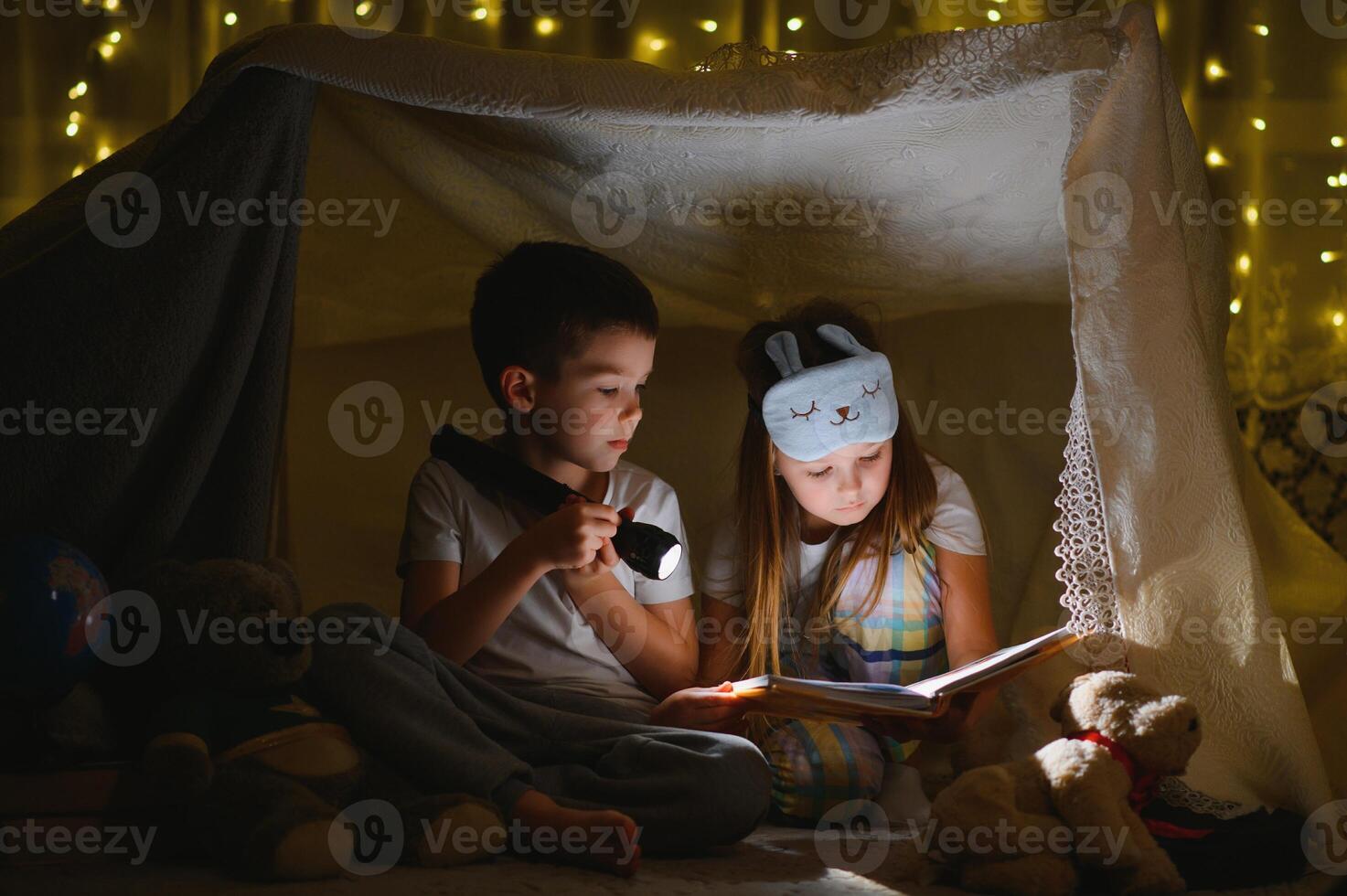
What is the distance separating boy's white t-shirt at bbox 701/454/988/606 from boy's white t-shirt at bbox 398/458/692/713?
63 mm

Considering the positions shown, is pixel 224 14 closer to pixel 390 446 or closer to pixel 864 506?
pixel 390 446

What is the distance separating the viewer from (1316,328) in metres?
2.24

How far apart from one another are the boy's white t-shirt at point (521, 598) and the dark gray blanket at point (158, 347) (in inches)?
7.4

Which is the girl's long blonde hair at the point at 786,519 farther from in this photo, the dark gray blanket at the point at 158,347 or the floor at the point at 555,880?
the dark gray blanket at the point at 158,347

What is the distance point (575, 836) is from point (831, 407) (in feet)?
1.94

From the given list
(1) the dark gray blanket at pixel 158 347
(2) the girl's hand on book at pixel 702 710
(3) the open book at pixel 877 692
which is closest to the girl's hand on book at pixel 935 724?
(3) the open book at pixel 877 692

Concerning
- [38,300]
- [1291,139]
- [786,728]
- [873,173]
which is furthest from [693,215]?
[1291,139]

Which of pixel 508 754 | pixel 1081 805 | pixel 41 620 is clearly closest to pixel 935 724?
pixel 1081 805

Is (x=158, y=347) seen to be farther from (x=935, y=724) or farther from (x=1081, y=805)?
A: (x=1081, y=805)

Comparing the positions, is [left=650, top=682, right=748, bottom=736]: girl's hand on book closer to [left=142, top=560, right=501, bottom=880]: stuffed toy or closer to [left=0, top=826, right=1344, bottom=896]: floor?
[left=0, top=826, right=1344, bottom=896]: floor

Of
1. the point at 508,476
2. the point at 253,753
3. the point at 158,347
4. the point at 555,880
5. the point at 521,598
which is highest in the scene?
the point at 158,347

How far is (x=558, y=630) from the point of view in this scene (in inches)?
58.2

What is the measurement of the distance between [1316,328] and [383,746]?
6.16 feet

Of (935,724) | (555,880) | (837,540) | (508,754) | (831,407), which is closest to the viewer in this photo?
(555,880)
